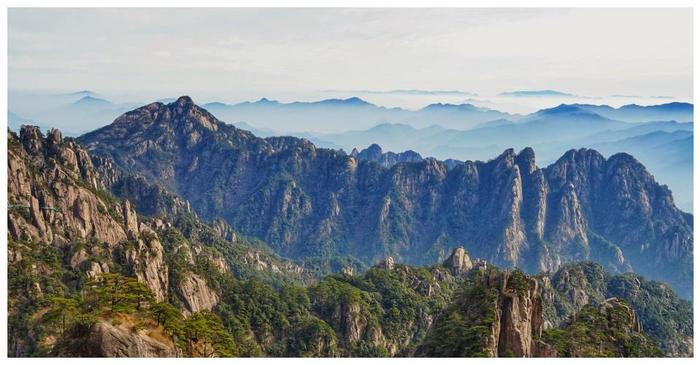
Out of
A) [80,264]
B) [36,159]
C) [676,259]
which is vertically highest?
[36,159]

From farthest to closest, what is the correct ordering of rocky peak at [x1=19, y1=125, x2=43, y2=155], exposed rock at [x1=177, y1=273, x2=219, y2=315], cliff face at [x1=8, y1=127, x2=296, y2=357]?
rocky peak at [x1=19, y1=125, x2=43, y2=155], exposed rock at [x1=177, y1=273, x2=219, y2=315], cliff face at [x1=8, y1=127, x2=296, y2=357]

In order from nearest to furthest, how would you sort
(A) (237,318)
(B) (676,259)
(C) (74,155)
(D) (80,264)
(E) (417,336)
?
(D) (80,264) < (A) (237,318) < (E) (417,336) < (C) (74,155) < (B) (676,259)

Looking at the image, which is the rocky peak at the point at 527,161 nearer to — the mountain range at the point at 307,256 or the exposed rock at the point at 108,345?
the mountain range at the point at 307,256

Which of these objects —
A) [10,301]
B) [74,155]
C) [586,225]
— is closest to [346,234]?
[586,225]

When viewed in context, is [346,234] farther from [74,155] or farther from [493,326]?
[493,326]

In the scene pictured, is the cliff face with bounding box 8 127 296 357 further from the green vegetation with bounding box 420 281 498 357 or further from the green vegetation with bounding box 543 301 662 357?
the green vegetation with bounding box 543 301 662 357

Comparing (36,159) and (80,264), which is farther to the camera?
(36,159)

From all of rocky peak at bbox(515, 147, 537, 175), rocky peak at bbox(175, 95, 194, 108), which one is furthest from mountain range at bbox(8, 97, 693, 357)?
rocky peak at bbox(175, 95, 194, 108)

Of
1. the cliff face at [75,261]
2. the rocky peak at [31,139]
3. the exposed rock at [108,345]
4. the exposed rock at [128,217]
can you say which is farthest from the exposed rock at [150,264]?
the rocky peak at [31,139]

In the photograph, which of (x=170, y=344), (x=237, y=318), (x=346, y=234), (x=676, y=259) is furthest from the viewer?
(x=346, y=234)

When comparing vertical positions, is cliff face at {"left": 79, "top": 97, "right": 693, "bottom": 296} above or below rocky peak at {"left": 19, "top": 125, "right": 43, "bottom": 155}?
below
